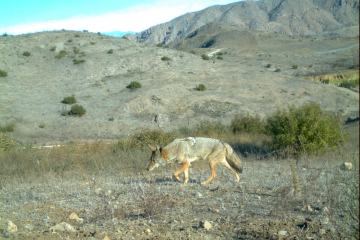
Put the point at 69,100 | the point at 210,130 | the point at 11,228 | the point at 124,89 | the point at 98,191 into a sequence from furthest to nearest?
the point at 124,89 → the point at 69,100 → the point at 210,130 → the point at 98,191 → the point at 11,228

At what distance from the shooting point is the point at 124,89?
2104 inches

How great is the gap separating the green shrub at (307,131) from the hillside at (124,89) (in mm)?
12442

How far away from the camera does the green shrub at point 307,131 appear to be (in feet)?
67.9

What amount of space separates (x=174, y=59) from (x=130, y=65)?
16.1 ft

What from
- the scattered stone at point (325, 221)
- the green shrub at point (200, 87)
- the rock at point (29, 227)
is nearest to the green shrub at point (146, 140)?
the rock at point (29, 227)

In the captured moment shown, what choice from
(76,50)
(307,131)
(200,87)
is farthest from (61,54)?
(307,131)

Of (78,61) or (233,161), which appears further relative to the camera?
(78,61)

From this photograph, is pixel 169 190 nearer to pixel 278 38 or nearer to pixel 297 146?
pixel 297 146

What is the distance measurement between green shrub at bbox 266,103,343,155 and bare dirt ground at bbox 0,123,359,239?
18.5 ft

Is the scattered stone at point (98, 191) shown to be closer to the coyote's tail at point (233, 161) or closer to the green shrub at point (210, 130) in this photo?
the coyote's tail at point (233, 161)

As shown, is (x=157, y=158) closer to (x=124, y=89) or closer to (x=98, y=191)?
(x=98, y=191)

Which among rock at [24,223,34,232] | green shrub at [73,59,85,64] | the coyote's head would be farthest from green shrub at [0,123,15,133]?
rock at [24,223,34,232]

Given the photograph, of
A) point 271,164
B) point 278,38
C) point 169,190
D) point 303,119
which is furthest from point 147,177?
point 278,38

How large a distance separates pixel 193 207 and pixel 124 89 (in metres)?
43.8
